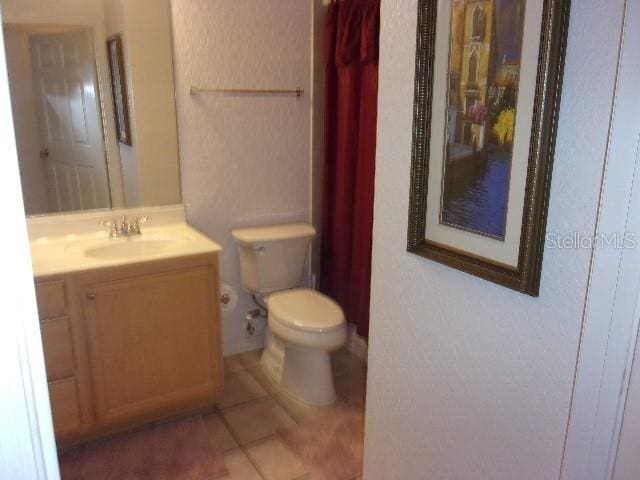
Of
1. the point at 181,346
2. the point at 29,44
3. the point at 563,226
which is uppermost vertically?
the point at 29,44

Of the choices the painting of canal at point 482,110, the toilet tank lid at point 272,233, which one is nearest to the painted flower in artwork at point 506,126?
the painting of canal at point 482,110

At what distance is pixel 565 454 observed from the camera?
961 millimetres

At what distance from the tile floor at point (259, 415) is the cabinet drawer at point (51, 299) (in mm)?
881

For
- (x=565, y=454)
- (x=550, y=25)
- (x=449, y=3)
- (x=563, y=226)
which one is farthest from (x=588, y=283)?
(x=449, y=3)

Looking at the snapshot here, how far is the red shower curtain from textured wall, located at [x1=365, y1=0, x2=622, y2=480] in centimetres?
123

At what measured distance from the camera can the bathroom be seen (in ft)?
2.82

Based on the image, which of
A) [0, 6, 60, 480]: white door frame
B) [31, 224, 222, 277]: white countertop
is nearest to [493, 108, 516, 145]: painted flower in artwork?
[0, 6, 60, 480]: white door frame

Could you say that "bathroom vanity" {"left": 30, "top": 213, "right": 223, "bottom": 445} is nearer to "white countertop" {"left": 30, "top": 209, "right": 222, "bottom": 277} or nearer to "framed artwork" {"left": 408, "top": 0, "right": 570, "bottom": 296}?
"white countertop" {"left": 30, "top": 209, "right": 222, "bottom": 277}

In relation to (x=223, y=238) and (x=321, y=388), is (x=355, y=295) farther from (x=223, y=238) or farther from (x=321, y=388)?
(x=223, y=238)

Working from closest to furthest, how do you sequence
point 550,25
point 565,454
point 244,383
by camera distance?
point 550,25
point 565,454
point 244,383

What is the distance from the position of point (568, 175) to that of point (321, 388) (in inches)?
75.5

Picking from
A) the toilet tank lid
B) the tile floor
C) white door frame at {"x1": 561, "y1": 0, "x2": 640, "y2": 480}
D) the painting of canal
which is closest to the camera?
white door frame at {"x1": 561, "y1": 0, "x2": 640, "y2": 480}

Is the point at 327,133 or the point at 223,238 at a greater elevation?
the point at 327,133

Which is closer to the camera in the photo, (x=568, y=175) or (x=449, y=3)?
(x=568, y=175)
